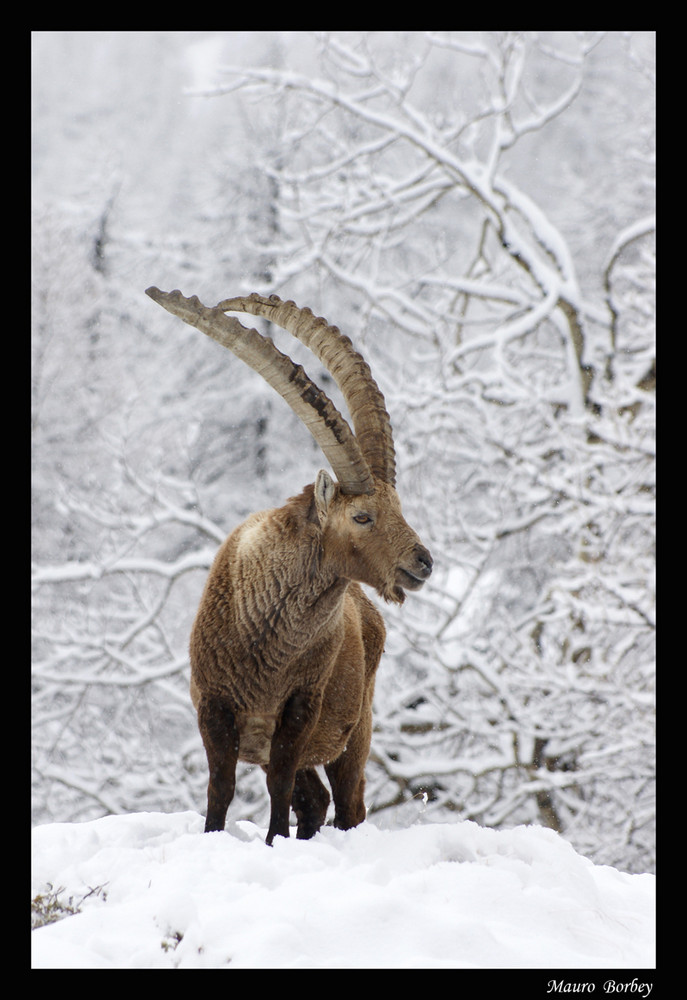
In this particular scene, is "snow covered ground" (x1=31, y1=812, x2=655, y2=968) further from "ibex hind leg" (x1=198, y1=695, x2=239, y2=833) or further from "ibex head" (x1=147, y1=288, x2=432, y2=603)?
"ibex head" (x1=147, y1=288, x2=432, y2=603)

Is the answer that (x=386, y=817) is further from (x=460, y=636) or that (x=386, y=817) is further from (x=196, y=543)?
(x=196, y=543)

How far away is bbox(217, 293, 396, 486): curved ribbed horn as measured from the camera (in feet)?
14.2

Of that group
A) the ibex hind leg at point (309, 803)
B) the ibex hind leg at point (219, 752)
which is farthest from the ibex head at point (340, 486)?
the ibex hind leg at point (309, 803)

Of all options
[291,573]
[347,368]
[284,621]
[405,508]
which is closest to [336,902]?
[284,621]

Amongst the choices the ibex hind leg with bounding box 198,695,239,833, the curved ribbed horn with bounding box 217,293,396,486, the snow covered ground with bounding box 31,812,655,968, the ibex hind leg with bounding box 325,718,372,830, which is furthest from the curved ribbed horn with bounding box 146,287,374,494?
the ibex hind leg with bounding box 325,718,372,830

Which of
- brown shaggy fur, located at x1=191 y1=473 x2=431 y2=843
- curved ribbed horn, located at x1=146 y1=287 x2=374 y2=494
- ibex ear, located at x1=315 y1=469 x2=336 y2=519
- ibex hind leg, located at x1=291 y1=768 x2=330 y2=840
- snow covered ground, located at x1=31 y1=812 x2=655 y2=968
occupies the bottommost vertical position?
ibex hind leg, located at x1=291 y1=768 x2=330 y2=840

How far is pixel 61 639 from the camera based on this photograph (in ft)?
42.0

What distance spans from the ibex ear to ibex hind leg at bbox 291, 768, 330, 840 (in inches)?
68.7

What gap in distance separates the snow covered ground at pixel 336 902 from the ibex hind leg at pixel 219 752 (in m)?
0.18

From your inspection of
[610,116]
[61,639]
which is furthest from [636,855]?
[610,116]

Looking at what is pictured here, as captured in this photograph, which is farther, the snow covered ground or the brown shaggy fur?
the brown shaggy fur

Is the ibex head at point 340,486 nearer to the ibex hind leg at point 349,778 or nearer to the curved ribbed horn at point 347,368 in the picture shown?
the curved ribbed horn at point 347,368

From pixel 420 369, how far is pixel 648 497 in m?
6.22

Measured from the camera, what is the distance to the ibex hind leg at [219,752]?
13.6 ft
